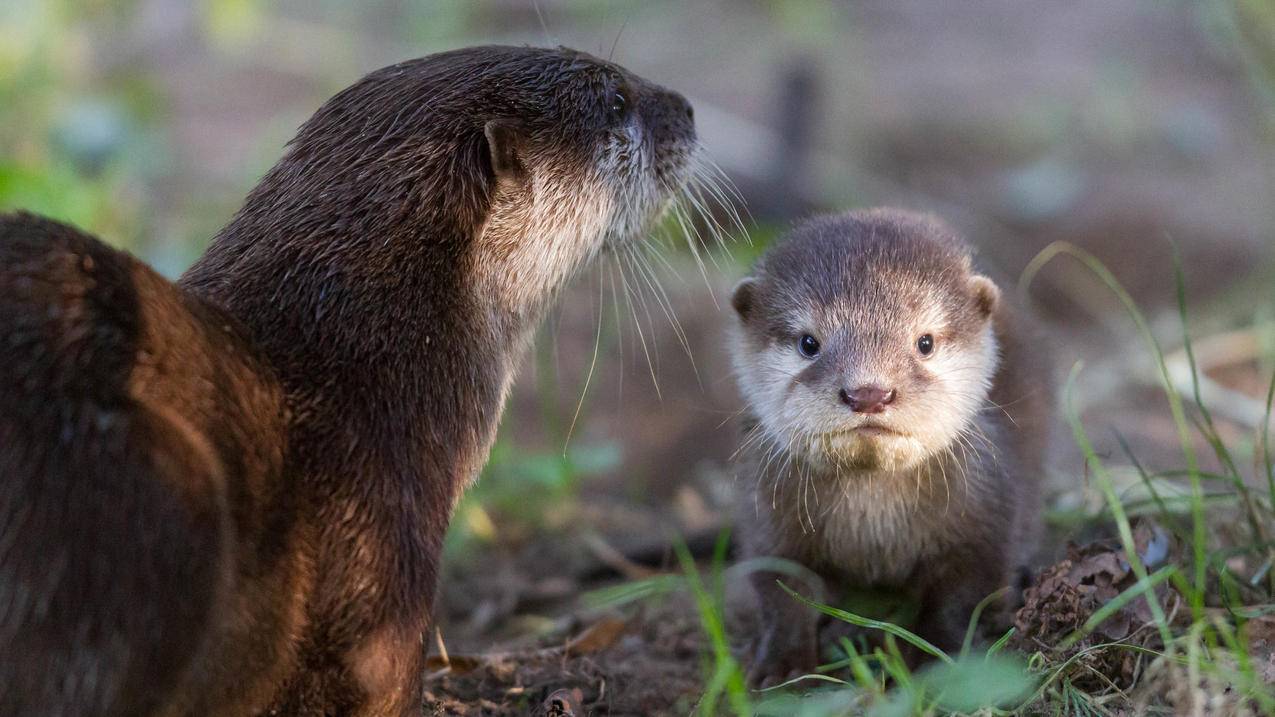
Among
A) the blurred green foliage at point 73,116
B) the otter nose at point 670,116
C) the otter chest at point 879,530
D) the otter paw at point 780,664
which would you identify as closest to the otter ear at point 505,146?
the otter nose at point 670,116

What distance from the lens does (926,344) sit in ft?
8.25

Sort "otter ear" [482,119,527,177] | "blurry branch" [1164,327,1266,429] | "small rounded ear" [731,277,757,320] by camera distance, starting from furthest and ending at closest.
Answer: "blurry branch" [1164,327,1266,429] → "small rounded ear" [731,277,757,320] → "otter ear" [482,119,527,177]

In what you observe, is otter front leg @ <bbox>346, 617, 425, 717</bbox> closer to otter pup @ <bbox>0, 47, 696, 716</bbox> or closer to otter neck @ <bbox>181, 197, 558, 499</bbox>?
otter pup @ <bbox>0, 47, 696, 716</bbox>

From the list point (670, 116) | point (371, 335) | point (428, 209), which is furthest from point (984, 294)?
point (371, 335)

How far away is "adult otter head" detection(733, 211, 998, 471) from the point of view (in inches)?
92.3

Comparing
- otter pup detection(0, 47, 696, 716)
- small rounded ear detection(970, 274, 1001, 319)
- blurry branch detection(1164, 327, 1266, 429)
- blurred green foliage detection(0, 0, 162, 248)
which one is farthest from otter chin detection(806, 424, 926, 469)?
blurred green foliage detection(0, 0, 162, 248)

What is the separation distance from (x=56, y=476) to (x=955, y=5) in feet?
34.2

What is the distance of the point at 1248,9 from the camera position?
4.95m

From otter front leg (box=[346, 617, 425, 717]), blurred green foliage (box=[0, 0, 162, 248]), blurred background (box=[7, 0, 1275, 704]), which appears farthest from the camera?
blurred green foliage (box=[0, 0, 162, 248])

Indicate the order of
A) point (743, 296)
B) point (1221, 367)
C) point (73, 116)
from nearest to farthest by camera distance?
point (743, 296) → point (1221, 367) → point (73, 116)

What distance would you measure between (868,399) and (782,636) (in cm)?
61

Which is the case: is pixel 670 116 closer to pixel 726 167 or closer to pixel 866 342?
pixel 866 342

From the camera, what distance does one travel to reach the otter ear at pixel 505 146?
7.43 feet

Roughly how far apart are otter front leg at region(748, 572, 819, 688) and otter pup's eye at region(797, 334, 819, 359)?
445mm
